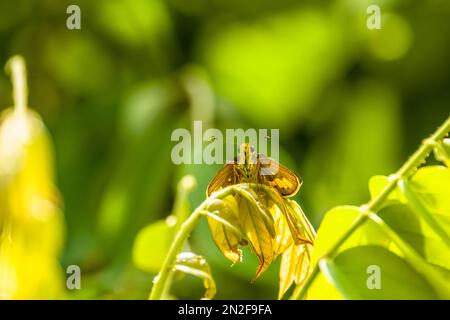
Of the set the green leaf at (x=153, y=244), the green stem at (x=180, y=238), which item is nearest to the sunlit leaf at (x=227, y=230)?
the green stem at (x=180, y=238)

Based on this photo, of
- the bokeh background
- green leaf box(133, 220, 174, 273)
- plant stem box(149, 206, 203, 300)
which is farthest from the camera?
the bokeh background

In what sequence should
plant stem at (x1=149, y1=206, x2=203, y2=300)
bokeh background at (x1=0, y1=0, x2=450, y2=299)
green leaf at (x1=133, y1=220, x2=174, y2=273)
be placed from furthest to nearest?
1. bokeh background at (x1=0, y1=0, x2=450, y2=299)
2. green leaf at (x1=133, y1=220, x2=174, y2=273)
3. plant stem at (x1=149, y1=206, x2=203, y2=300)

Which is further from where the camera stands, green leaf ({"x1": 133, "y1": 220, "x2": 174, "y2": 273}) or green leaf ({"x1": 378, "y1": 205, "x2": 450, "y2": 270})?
green leaf ({"x1": 133, "y1": 220, "x2": 174, "y2": 273})

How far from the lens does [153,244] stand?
1.90 ft

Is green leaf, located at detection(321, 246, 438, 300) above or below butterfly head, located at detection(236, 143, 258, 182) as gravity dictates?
below

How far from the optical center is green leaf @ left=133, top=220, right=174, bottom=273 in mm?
572

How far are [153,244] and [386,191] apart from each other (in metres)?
0.17

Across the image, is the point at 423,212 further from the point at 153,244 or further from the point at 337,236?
the point at 153,244

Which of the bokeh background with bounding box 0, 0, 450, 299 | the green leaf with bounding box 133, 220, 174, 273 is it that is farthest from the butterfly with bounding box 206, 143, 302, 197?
the bokeh background with bounding box 0, 0, 450, 299

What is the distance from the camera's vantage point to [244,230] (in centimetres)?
44

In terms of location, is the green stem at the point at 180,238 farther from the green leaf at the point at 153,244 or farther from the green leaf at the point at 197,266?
the green leaf at the point at 153,244

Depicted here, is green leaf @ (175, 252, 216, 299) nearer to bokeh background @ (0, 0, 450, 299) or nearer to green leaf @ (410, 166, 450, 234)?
green leaf @ (410, 166, 450, 234)

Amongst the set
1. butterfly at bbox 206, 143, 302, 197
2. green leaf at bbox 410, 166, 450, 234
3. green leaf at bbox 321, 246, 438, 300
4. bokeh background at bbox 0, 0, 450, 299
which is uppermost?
bokeh background at bbox 0, 0, 450, 299

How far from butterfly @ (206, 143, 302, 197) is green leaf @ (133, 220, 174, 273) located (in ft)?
0.33
